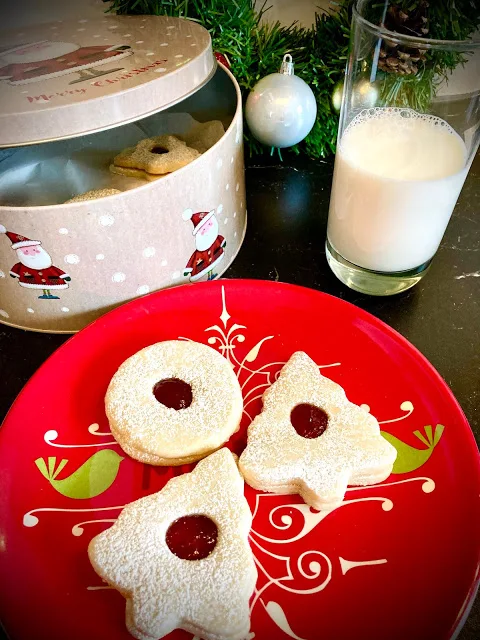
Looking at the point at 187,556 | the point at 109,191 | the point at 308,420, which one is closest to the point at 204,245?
the point at 109,191

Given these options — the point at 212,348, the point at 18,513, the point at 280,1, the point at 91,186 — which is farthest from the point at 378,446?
the point at 280,1

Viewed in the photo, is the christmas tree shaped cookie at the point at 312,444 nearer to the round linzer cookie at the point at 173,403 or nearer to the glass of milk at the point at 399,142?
the round linzer cookie at the point at 173,403

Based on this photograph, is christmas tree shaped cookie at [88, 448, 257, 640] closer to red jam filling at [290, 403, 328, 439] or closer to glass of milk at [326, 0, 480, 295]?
red jam filling at [290, 403, 328, 439]

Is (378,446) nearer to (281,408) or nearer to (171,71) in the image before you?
(281,408)

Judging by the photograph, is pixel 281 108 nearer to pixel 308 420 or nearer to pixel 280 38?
pixel 280 38

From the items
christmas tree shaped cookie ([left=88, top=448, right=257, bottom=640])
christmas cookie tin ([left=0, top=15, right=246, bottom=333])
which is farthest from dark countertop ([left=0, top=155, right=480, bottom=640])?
christmas tree shaped cookie ([left=88, top=448, right=257, bottom=640])

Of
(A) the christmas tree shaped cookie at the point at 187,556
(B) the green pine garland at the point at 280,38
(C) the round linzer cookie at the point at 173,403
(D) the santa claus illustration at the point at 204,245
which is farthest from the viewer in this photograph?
(B) the green pine garland at the point at 280,38

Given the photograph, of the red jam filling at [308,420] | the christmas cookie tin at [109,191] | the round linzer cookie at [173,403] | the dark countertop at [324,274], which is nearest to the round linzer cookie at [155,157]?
the christmas cookie tin at [109,191]
